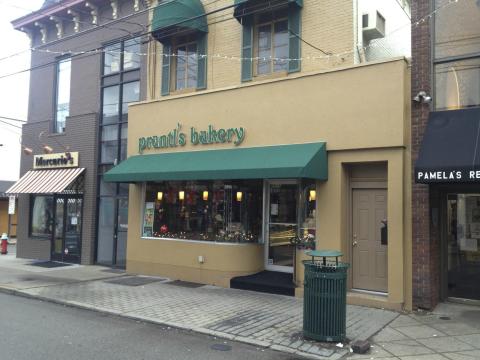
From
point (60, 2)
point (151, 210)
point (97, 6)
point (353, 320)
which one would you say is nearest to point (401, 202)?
point (353, 320)

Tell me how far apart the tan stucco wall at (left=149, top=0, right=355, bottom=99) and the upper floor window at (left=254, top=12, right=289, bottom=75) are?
52cm

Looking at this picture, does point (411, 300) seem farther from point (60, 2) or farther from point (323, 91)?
point (60, 2)

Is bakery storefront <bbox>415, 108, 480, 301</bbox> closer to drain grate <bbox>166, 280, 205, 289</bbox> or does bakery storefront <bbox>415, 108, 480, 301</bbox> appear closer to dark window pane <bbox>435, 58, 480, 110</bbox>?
dark window pane <bbox>435, 58, 480, 110</bbox>

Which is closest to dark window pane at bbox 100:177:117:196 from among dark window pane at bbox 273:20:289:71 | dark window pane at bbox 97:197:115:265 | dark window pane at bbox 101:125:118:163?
dark window pane at bbox 97:197:115:265

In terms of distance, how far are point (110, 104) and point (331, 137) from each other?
859 centimetres

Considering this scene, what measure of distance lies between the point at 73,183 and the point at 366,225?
10.2 meters

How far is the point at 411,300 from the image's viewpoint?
9086 mm

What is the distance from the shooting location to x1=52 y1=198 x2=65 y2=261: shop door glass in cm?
1656

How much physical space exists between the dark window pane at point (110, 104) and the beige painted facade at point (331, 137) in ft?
11.2

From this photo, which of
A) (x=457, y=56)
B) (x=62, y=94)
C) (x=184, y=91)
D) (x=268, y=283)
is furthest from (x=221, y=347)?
(x=62, y=94)

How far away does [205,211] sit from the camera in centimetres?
1265

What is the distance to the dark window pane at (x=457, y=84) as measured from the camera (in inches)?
355

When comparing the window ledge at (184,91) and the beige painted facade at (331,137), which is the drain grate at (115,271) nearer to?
the beige painted facade at (331,137)

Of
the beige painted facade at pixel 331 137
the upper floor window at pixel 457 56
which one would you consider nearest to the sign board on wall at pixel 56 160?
the beige painted facade at pixel 331 137
